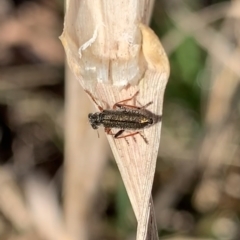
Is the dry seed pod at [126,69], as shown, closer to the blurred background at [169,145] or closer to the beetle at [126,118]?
the beetle at [126,118]

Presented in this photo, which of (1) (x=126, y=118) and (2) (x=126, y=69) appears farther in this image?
(1) (x=126, y=118)

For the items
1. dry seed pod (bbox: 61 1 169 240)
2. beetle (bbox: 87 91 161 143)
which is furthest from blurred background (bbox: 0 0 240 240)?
dry seed pod (bbox: 61 1 169 240)

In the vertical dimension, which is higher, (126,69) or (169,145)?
(126,69)

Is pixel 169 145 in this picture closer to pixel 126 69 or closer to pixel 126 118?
pixel 126 118

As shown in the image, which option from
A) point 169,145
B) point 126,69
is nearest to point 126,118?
point 126,69

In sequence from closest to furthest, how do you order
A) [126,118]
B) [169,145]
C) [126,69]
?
[126,69] < [126,118] < [169,145]

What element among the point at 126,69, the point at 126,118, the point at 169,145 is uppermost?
the point at 126,69

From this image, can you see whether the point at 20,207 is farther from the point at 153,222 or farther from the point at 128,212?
the point at 153,222
